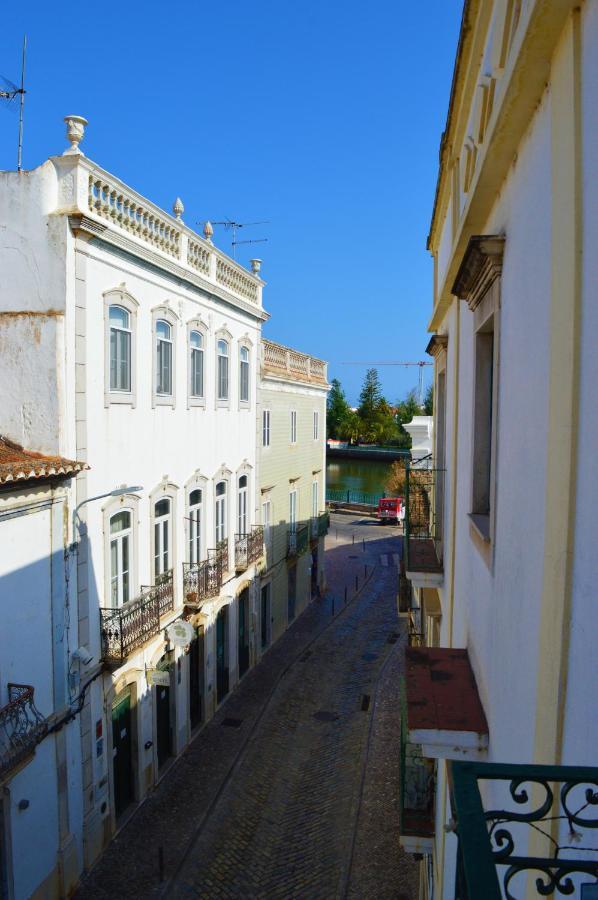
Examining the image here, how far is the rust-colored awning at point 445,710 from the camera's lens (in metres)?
4.18

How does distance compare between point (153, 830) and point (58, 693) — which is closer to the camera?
point (58, 693)

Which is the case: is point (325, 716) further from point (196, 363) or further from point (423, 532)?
point (423, 532)

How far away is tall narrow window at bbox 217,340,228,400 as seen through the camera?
637 inches

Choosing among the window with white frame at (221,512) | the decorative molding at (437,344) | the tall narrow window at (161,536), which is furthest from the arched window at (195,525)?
the decorative molding at (437,344)

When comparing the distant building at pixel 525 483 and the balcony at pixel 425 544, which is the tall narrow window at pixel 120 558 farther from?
the distant building at pixel 525 483

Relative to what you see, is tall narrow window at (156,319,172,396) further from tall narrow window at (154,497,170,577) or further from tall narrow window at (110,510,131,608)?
tall narrow window at (110,510,131,608)

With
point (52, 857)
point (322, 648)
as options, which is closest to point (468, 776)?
point (52, 857)

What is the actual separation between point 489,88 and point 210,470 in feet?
40.2

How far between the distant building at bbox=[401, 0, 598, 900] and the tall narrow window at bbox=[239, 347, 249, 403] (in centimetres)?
1233

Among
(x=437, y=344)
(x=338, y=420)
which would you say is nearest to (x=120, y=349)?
(x=437, y=344)

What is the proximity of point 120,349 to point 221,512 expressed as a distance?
631 centimetres

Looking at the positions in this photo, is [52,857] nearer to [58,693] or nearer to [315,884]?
[58,693]

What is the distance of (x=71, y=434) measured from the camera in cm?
1006

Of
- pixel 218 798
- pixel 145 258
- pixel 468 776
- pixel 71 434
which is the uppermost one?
pixel 145 258
